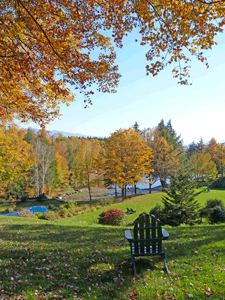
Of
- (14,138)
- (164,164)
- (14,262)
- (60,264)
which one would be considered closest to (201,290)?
(60,264)

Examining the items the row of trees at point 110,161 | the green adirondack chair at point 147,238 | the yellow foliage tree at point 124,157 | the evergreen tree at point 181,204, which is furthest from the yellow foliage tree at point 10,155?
the green adirondack chair at point 147,238

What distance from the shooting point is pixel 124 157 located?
23.2m

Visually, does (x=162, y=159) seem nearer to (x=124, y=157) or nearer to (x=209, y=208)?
(x=124, y=157)

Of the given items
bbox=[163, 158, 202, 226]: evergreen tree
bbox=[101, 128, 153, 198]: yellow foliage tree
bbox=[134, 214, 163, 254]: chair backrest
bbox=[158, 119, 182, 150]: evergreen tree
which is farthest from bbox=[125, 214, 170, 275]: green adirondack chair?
bbox=[158, 119, 182, 150]: evergreen tree

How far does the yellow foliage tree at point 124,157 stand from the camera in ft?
74.0

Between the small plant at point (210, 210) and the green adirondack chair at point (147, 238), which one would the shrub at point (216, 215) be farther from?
the green adirondack chair at point (147, 238)

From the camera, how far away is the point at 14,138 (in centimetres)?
1842

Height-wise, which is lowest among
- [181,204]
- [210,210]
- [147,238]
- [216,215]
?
[216,215]

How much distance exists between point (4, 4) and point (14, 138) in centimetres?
1562

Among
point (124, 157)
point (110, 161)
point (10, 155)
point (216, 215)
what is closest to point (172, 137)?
point (124, 157)

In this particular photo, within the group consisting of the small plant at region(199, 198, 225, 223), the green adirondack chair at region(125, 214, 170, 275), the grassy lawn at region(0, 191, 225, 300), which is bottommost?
the small plant at region(199, 198, 225, 223)

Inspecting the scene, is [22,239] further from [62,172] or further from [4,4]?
[62,172]

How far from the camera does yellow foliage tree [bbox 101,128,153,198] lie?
74.0 feet

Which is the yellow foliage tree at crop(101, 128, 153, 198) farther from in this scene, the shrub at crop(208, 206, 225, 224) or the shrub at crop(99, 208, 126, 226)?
the shrub at crop(208, 206, 225, 224)
